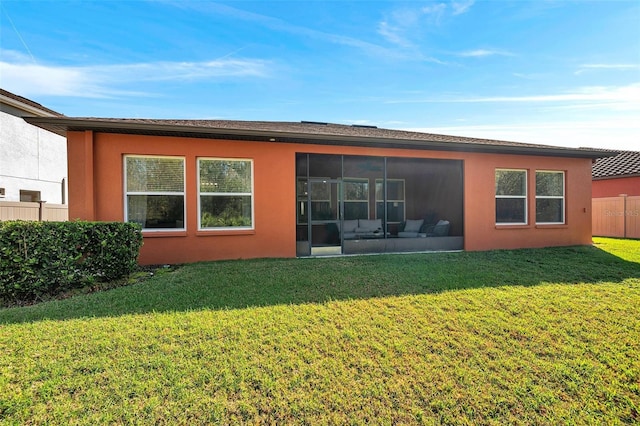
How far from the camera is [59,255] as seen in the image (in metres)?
5.05

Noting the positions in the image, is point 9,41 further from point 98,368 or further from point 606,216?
point 606,216

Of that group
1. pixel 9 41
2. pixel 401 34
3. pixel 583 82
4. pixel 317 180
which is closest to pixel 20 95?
pixel 9 41

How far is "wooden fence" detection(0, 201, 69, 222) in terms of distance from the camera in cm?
919

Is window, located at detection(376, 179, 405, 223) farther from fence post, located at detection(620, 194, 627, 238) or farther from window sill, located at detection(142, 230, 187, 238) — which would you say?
fence post, located at detection(620, 194, 627, 238)

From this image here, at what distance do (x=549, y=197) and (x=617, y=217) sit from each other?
6.94m

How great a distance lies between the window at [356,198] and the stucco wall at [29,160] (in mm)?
13347

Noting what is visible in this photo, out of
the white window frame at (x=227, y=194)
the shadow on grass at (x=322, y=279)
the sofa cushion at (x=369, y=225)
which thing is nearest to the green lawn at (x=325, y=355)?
the shadow on grass at (x=322, y=279)

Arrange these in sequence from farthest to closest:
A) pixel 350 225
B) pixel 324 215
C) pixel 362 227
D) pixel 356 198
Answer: pixel 356 198 → pixel 362 227 → pixel 350 225 → pixel 324 215

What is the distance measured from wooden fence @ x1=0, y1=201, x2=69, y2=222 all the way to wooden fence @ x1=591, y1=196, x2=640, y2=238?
75.1 feet

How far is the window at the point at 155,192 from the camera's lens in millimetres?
7516

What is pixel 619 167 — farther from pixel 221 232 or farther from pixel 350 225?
pixel 221 232

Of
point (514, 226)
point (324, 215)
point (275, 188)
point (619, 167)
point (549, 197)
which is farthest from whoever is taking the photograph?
point (619, 167)

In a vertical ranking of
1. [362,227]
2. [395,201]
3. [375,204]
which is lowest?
[362,227]

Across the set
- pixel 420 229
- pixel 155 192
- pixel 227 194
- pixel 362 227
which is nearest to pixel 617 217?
pixel 420 229
